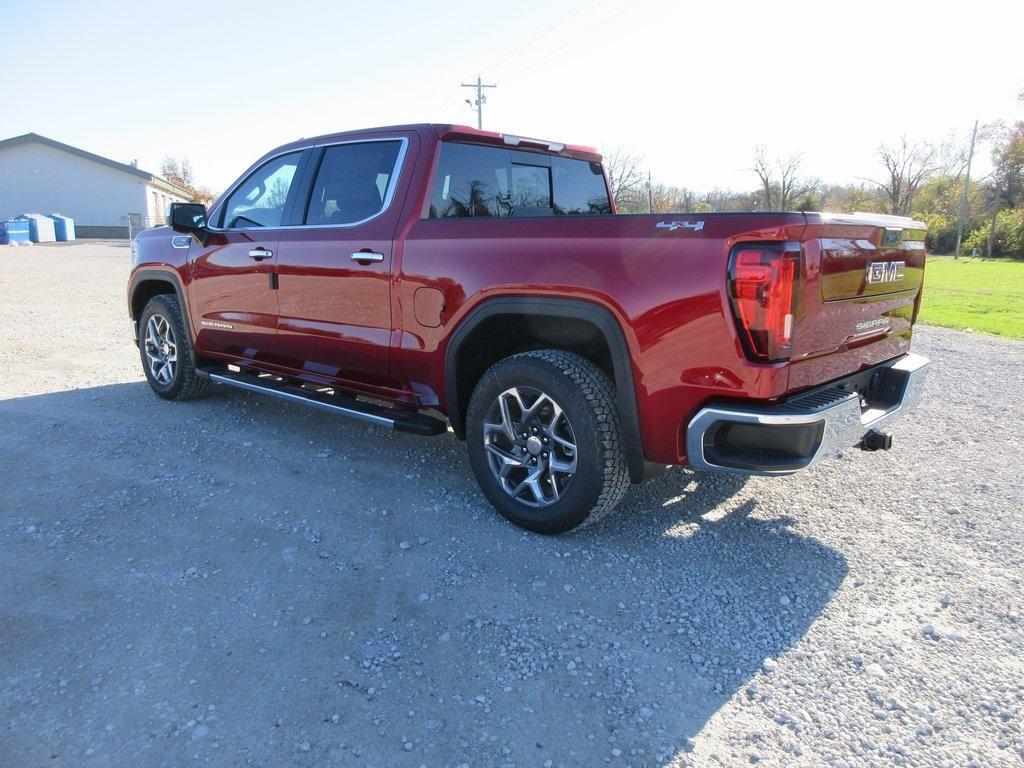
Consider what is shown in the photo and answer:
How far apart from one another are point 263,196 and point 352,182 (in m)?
0.97

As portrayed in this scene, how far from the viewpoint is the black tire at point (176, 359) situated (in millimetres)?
5578

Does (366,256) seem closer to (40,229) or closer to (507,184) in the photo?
(507,184)

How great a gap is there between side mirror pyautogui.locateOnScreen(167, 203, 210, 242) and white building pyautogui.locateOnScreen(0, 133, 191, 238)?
132ft

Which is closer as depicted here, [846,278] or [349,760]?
[349,760]

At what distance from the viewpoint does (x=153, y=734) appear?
2162mm

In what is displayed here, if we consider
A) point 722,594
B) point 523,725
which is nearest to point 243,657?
point 523,725

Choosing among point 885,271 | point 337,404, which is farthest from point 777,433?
point 337,404

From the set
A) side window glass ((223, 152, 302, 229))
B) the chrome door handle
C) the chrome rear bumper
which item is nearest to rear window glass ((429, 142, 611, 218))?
the chrome door handle

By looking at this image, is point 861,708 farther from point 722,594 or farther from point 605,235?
point 605,235

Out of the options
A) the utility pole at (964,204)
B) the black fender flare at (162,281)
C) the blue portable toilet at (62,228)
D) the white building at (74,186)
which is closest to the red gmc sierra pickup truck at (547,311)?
the black fender flare at (162,281)

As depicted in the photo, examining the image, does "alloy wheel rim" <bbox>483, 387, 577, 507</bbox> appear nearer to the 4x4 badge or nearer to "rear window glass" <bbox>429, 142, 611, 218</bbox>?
the 4x4 badge

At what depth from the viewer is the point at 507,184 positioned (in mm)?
4270

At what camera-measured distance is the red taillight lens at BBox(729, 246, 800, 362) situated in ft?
8.54

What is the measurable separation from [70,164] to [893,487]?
48605 mm
